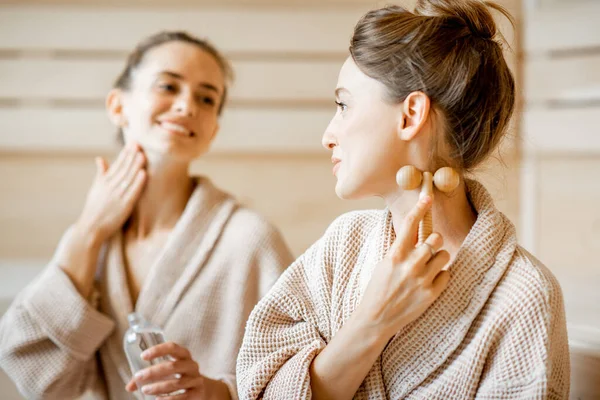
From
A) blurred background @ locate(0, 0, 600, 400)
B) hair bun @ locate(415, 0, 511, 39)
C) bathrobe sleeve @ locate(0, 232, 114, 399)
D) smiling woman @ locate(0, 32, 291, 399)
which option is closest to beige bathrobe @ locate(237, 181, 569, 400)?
hair bun @ locate(415, 0, 511, 39)

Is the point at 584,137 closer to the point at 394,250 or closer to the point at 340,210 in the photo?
the point at 340,210

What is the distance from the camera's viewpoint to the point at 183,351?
122cm

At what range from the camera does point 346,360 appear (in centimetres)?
97

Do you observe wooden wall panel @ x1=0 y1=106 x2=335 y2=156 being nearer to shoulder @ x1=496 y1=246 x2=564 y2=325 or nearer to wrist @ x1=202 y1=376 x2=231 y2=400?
wrist @ x1=202 y1=376 x2=231 y2=400

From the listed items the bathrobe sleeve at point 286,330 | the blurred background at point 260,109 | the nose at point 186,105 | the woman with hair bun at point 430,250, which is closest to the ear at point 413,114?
the woman with hair bun at point 430,250

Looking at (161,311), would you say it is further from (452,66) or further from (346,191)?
(452,66)

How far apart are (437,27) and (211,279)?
0.71 metres

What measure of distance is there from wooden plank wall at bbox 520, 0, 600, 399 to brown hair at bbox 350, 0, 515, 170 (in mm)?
1318

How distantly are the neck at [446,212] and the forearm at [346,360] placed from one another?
16 centimetres

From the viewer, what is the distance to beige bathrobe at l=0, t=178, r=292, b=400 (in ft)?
4.69

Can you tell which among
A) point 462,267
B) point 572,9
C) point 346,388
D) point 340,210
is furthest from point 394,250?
point 572,9

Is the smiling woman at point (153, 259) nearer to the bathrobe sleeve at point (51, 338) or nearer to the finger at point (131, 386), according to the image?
the bathrobe sleeve at point (51, 338)

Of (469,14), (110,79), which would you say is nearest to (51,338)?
(469,14)

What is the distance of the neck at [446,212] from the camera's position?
992mm
